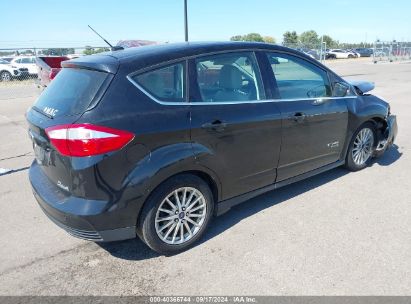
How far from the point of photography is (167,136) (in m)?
2.89

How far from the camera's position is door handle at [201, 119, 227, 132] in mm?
3113

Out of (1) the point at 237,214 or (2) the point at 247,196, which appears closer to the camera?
(2) the point at 247,196

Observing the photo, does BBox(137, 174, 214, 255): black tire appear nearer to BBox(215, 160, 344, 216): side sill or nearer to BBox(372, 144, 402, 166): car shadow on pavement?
BBox(215, 160, 344, 216): side sill

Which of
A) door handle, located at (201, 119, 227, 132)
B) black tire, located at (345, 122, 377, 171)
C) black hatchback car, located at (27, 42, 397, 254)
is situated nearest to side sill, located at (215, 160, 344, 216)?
black hatchback car, located at (27, 42, 397, 254)

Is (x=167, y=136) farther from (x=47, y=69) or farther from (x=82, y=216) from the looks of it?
(x=47, y=69)

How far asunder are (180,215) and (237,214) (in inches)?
36.1

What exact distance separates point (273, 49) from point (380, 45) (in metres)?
36.5

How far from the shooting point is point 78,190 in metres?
2.74

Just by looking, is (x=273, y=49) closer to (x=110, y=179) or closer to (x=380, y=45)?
(x=110, y=179)

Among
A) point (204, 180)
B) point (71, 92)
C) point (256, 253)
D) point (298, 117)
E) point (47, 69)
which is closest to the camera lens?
point (71, 92)

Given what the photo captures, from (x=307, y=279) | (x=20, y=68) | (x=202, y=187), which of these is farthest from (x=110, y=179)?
(x=20, y=68)

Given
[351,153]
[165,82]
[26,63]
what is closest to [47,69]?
[165,82]

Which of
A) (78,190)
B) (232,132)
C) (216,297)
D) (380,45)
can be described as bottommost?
(216,297)

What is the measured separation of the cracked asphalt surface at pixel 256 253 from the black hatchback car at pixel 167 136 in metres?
0.29
